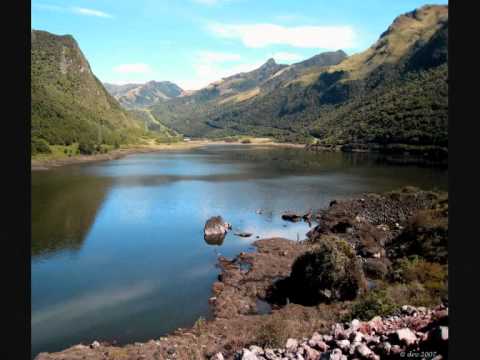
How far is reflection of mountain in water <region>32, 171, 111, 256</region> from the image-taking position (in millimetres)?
49188

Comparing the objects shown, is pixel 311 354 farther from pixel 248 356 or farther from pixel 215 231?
pixel 215 231

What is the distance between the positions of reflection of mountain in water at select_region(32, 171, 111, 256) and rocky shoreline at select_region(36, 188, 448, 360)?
21.7 metres

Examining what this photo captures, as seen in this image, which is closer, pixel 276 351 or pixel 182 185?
pixel 276 351

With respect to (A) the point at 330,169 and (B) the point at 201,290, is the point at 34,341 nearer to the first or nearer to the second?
(B) the point at 201,290

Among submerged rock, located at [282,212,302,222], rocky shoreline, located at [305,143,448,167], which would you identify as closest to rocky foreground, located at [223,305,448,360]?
submerged rock, located at [282,212,302,222]

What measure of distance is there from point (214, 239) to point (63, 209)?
30298 mm

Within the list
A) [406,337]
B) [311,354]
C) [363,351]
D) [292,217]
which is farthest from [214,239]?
[406,337]

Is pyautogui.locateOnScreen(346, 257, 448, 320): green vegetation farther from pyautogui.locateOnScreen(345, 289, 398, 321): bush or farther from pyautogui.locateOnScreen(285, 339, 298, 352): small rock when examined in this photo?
pyautogui.locateOnScreen(285, 339, 298, 352): small rock

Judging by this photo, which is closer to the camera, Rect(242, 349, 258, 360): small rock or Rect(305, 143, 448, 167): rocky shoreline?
Rect(242, 349, 258, 360): small rock

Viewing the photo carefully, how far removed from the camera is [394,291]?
2689 centimetres
